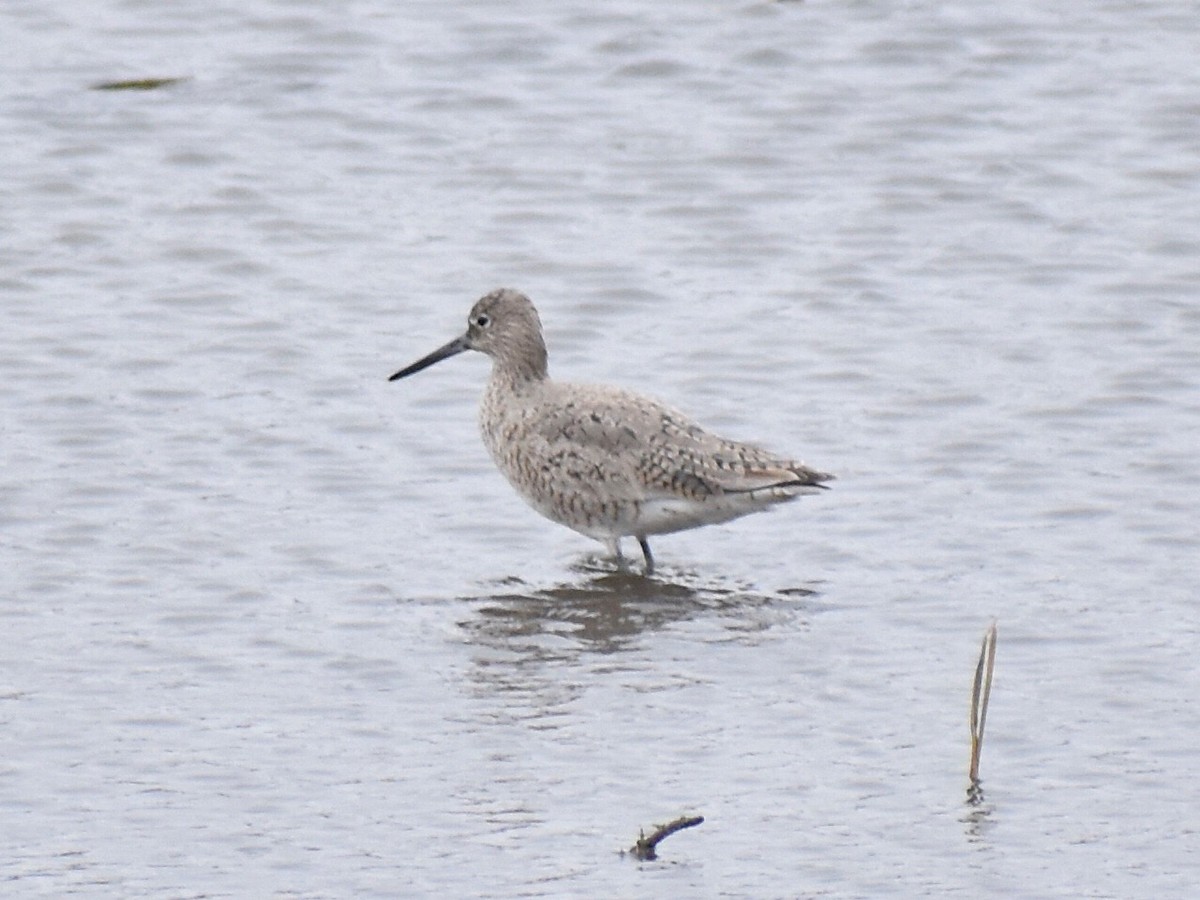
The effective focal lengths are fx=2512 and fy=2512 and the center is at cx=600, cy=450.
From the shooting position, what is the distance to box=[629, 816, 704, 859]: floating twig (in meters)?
6.16

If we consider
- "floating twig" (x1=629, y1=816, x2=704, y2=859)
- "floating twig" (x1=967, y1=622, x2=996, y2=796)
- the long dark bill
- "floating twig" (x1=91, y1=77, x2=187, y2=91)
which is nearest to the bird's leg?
the long dark bill

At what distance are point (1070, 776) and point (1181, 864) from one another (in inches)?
24.2

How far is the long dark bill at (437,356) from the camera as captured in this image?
1009 centimetres

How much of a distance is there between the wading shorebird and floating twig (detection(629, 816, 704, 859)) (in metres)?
2.81

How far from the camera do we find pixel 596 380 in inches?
429

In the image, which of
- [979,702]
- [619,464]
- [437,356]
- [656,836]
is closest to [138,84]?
[437,356]

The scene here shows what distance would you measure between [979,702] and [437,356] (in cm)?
396

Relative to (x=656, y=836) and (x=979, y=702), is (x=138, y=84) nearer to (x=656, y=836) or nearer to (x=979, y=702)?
(x=979, y=702)

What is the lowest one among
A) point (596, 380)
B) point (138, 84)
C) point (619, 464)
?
point (596, 380)

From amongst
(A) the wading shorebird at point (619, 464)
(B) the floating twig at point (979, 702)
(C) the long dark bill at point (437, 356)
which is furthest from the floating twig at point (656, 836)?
(C) the long dark bill at point (437, 356)

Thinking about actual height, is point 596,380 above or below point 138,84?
below

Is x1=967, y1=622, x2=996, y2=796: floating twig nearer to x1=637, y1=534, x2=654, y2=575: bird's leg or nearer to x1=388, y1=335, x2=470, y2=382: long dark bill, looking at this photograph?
x1=637, y1=534, x2=654, y2=575: bird's leg

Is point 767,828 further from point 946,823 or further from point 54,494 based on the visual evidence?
point 54,494

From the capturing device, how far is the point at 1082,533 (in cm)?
907
